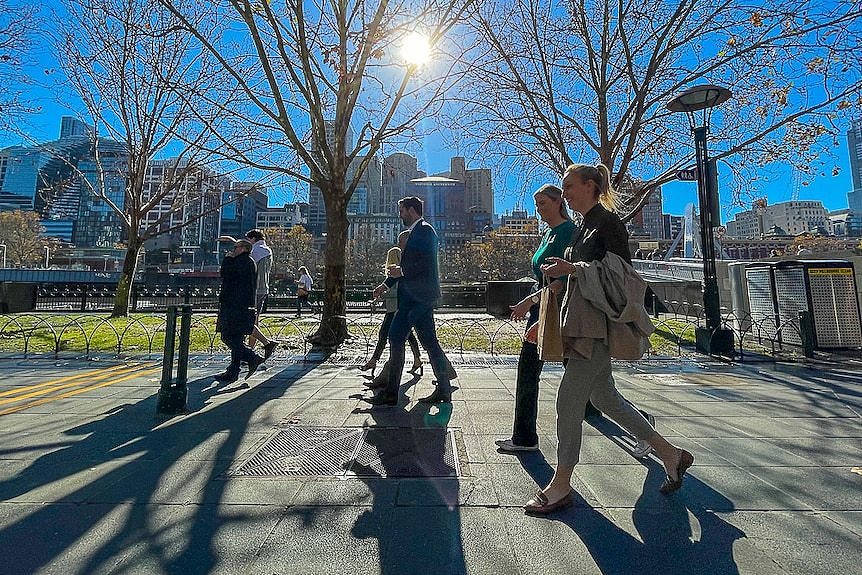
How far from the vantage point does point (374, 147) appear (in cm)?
994

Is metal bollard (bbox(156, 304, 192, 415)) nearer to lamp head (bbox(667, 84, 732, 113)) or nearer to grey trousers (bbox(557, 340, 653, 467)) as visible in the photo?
grey trousers (bbox(557, 340, 653, 467))

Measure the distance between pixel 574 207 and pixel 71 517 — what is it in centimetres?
332

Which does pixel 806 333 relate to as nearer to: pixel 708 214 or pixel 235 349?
pixel 708 214

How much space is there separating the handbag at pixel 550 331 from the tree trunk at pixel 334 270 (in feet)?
23.1

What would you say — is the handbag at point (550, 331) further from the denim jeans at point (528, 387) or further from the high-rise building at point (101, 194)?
the high-rise building at point (101, 194)

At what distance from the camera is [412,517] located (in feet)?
7.32

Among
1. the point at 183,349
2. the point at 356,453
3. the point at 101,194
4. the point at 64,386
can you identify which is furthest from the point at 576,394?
the point at 101,194

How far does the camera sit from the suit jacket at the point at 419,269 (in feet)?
14.1

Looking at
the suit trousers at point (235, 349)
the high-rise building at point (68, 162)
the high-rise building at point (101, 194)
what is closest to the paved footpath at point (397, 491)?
the suit trousers at point (235, 349)

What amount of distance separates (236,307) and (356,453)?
3548 mm

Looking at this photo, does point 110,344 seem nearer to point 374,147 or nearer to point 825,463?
point 374,147

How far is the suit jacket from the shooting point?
4289 mm

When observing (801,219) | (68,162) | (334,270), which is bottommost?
(334,270)

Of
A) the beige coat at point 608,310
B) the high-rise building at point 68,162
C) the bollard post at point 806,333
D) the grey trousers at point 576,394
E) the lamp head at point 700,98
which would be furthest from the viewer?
the high-rise building at point 68,162
